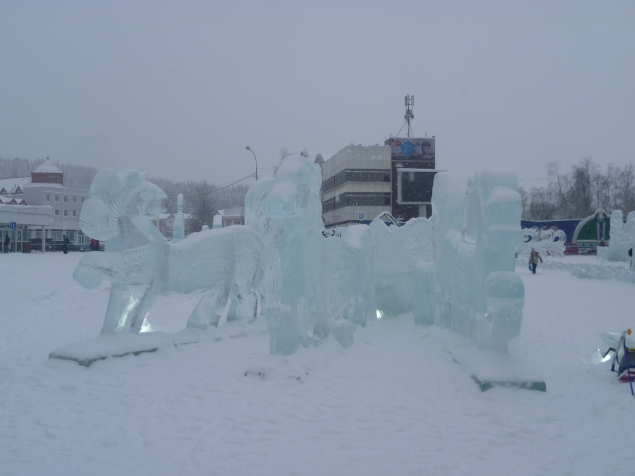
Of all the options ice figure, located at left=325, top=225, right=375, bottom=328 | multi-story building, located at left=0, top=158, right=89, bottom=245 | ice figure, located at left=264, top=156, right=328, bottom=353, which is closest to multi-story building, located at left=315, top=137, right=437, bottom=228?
multi-story building, located at left=0, top=158, right=89, bottom=245

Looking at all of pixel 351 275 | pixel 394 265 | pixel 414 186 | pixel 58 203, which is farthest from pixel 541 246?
pixel 58 203

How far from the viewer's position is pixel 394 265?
984cm

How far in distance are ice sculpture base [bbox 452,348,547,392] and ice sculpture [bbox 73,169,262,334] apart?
13.4ft

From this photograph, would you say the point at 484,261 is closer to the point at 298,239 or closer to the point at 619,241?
the point at 298,239

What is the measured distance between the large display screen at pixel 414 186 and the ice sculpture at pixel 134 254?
31.5 meters

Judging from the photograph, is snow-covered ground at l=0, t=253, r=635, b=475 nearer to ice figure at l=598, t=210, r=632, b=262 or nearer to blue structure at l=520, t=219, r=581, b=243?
ice figure at l=598, t=210, r=632, b=262

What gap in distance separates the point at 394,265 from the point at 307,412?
17.6 feet

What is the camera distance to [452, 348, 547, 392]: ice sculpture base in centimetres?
534

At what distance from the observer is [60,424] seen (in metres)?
4.50

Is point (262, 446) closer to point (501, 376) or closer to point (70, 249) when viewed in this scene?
point (501, 376)

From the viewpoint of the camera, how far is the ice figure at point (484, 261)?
18.3 ft

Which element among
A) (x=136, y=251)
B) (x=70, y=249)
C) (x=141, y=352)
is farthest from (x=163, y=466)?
(x=70, y=249)

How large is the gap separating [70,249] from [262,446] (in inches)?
1613

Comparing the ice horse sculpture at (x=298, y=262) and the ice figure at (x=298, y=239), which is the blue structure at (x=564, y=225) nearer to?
the ice horse sculpture at (x=298, y=262)
